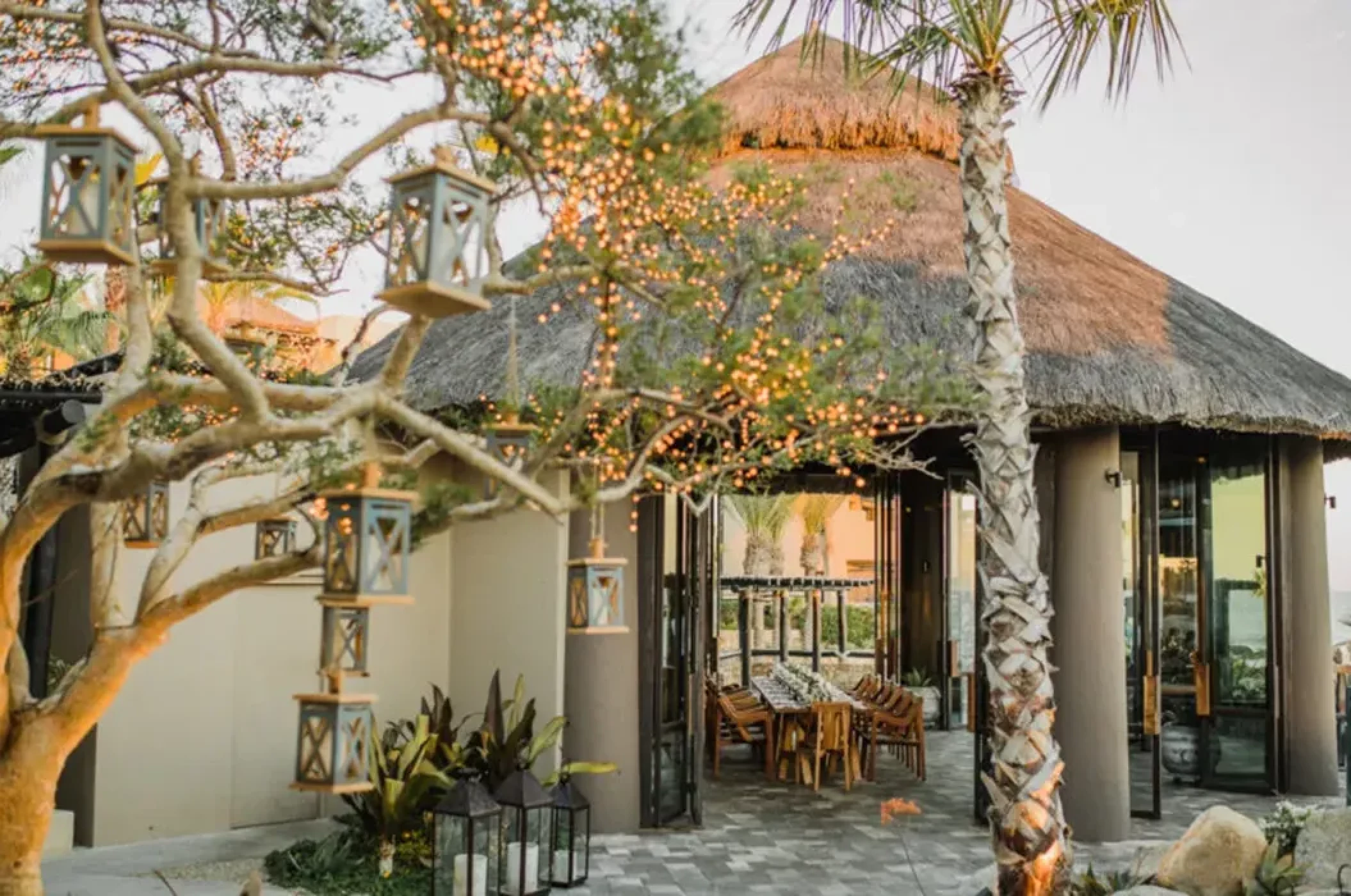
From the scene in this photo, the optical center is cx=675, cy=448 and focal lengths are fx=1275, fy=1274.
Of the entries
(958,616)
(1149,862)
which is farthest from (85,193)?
(958,616)

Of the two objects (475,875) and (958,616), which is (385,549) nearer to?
(475,875)

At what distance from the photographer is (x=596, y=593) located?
16.7ft

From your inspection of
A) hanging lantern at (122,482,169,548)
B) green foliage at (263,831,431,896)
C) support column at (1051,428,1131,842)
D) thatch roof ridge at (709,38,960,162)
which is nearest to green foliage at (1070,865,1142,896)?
support column at (1051,428,1131,842)

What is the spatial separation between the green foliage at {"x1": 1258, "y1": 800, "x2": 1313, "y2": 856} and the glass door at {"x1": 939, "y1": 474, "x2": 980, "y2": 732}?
23.6ft

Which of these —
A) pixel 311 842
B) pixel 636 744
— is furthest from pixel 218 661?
pixel 636 744

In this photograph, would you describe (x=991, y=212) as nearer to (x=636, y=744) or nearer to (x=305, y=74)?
(x=305, y=74)

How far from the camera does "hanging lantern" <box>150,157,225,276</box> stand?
4.18m

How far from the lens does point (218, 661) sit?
27.6 ft

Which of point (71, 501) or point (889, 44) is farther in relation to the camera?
point (889, 44)

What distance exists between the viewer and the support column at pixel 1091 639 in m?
8.38

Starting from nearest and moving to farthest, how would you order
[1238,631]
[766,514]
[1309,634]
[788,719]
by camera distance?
1. [1309,634]
2. [1238,631]
3. [788,719]
4. [766,514]

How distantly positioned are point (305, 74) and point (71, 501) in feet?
5.74

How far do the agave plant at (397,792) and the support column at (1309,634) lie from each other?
22.8 ft

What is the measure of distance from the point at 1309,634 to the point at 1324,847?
456 cm
